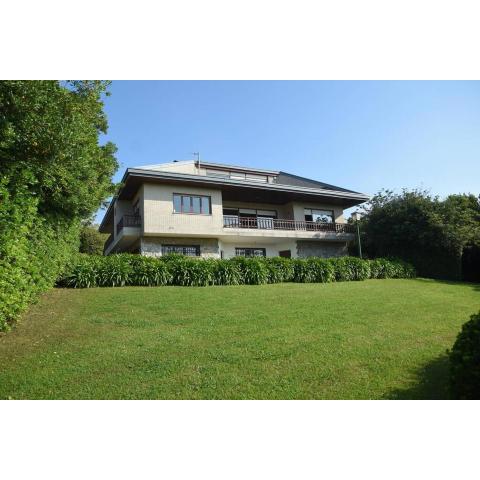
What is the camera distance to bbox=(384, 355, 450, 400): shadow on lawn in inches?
181

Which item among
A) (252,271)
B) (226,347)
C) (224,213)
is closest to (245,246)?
(224,213)

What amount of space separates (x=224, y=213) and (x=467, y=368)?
70.8ft

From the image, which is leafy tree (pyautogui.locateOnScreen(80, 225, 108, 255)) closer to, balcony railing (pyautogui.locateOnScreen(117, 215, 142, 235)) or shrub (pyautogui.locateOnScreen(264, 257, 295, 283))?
balcony railing (pyautogui.locateOnScreen(117, 215, 142, 235))

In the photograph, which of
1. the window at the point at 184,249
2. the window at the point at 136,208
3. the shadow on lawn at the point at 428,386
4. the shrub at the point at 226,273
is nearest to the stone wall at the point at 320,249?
the window at the point at 184,249

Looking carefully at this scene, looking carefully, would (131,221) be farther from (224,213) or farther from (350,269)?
(350,269)

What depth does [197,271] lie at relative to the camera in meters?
14.5

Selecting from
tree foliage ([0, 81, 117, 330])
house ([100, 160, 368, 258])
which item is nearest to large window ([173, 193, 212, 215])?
house ([100, 160, 368, 258])

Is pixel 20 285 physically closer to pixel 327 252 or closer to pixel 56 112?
pixel 56 112

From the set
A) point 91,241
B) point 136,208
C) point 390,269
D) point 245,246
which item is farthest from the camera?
point 91,241

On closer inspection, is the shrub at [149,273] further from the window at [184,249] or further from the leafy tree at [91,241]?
the leafy tree at [91,241]

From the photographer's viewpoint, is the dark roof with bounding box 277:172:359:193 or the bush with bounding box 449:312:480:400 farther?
the dark roof with bounding box 277:172:359:193

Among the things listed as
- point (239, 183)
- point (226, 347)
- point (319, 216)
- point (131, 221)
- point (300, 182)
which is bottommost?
point (226, 347)

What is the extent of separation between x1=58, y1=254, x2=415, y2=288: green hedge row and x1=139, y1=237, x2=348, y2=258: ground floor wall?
5.09 m

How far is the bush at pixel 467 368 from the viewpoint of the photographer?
11.2ft
